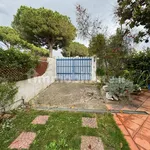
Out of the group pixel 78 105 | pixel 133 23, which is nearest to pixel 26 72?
pixel 78 105

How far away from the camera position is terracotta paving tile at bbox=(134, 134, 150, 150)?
2.06 metres

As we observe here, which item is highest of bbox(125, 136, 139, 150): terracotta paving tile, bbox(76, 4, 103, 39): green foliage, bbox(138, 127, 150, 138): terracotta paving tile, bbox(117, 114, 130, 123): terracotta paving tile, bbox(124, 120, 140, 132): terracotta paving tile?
bbox(76, 4, 103, 39): green foliage

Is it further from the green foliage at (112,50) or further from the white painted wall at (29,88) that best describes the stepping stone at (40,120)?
the green foliage at (112,50)

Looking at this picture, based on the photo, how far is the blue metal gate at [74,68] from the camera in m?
8.40

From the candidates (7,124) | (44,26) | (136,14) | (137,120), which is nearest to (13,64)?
(7,124)

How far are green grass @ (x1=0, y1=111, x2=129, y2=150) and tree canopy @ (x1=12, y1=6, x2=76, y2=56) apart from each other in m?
12.6

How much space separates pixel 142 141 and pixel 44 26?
1397cm

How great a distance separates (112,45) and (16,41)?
10.9 meters

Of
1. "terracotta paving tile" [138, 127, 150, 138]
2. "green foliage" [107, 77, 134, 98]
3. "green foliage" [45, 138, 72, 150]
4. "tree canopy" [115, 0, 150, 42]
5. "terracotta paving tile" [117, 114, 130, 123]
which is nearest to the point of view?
"green foliage" [45, 138, 72, 150]

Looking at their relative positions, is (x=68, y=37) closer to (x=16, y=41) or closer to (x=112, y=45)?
(x=16, y=41)

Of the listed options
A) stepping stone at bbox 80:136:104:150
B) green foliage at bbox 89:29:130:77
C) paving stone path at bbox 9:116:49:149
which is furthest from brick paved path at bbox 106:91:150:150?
green foliage at bbox 89:29:130:77

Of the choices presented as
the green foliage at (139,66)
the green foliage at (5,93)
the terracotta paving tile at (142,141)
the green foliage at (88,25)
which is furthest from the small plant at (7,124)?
the green foliage at (88,25)

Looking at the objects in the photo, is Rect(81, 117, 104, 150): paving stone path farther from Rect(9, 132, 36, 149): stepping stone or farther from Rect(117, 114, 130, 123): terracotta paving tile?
Rect(117, 114, 130, 123): terracotta paving tile

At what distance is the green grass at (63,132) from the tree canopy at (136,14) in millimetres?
3775
